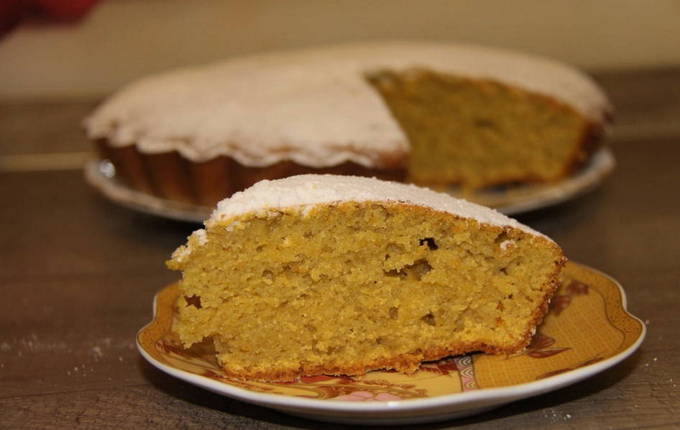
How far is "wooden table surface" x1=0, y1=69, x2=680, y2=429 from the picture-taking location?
5.03ft

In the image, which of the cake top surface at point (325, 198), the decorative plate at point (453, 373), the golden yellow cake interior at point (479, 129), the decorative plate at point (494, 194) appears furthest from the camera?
the golden yellow cake interior at point (479, 129)

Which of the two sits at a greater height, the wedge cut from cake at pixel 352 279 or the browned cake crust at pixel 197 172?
the wedge cut from cake at pixel 352 279

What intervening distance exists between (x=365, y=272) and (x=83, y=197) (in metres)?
1.76

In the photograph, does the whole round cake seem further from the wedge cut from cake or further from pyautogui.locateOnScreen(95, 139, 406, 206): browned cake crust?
the wedge cut from cake

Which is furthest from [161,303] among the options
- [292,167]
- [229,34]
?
[229,34]

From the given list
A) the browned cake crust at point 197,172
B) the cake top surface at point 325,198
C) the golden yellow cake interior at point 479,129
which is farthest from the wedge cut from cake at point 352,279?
the golden yellow cake interior at point 479,129

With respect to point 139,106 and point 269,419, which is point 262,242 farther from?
point 139,106

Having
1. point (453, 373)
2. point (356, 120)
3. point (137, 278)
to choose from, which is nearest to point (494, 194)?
point (356, 120)

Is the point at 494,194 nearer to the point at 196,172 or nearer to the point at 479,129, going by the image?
the point at 479,129

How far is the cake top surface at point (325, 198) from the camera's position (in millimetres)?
1506

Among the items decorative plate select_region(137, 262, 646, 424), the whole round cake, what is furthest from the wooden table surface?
the whole round cake

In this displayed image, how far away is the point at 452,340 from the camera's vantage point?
1612mm

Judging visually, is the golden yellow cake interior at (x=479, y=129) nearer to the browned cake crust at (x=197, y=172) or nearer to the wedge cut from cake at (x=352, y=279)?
the browned cake crust at (x=197, y=172)

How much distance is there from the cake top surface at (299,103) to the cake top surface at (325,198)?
883mm
